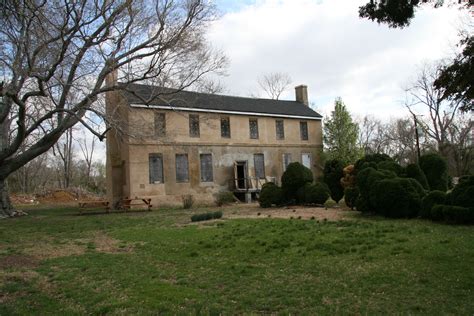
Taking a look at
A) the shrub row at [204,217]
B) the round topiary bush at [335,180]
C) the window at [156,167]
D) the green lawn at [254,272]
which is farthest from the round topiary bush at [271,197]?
the green lawn at [254,272]

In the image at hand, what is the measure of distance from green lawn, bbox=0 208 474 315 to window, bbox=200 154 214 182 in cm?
1829

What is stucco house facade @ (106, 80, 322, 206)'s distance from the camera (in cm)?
2934

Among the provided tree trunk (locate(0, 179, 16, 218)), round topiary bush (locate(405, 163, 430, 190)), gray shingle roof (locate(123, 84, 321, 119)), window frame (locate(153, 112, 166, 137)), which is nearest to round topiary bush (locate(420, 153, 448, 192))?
round topiary bush (locate(405, 163, 430, 190))

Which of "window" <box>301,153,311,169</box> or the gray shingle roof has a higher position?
the gray shingle roof

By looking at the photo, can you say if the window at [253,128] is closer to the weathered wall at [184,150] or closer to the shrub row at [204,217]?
the weathered wall at [184,150]

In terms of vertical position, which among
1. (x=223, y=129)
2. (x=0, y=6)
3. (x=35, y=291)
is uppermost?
(x=223, y=129)

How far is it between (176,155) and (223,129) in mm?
4739

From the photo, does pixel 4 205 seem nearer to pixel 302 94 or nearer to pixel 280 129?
pixel 280 129

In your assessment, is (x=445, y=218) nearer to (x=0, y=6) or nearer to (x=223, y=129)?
(x=0, y=6)

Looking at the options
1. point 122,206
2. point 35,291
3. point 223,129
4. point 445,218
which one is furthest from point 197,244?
point 223,129

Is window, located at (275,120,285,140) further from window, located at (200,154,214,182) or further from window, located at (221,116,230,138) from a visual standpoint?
window, located at (200,154,214,182)

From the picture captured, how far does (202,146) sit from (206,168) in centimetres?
170

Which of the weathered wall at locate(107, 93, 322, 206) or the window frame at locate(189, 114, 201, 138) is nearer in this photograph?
the weathered wall at locate(107, 93, 322, 206)

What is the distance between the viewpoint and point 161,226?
17234 mm
